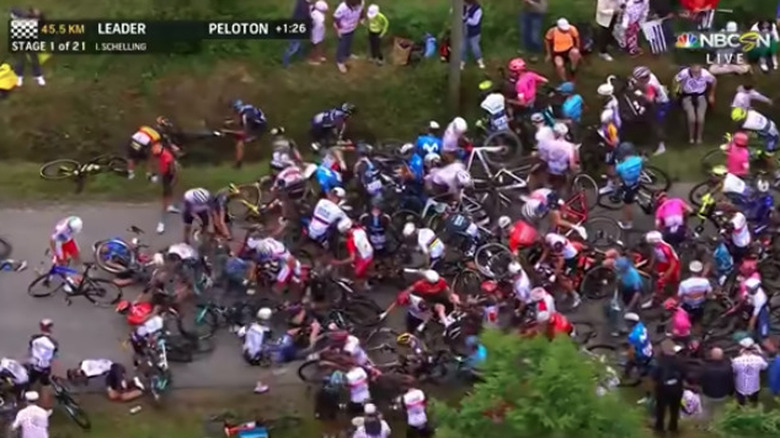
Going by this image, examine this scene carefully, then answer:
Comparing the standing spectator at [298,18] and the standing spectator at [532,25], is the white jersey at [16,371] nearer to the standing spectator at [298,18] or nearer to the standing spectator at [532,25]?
the standing spectator at [298,18]

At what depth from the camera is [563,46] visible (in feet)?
101

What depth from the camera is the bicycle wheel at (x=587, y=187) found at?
2747 centimetres

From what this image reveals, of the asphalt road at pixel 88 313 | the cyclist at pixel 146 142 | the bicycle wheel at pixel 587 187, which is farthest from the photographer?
the cyclist at pixel 146 142

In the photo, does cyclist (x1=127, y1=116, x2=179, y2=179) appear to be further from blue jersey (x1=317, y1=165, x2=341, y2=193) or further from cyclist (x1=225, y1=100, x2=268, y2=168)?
blue jersey (x1=317, y1=165, x2=341, y2=193)

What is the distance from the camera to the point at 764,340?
79.9 feet

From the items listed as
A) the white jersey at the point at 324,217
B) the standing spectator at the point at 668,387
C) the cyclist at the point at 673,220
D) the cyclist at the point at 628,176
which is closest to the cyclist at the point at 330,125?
the white jersey at the point at 324,217

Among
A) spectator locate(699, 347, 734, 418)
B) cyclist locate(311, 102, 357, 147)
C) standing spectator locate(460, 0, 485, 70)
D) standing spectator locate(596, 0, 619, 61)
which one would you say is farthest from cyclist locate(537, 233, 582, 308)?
standing spectator locate(596, 0, 619, 61)

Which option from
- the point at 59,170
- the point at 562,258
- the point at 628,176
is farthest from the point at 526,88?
the point at 59,170

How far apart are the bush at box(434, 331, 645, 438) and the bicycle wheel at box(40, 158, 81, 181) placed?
13.2 metres

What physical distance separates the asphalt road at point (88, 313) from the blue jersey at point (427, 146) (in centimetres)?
252

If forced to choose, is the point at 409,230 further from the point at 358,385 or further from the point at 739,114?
A: the point at 739,114

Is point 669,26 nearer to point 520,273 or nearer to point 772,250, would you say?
point 772,250

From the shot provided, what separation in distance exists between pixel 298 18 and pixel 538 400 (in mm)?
15295

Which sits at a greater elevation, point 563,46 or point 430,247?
point 563,46
